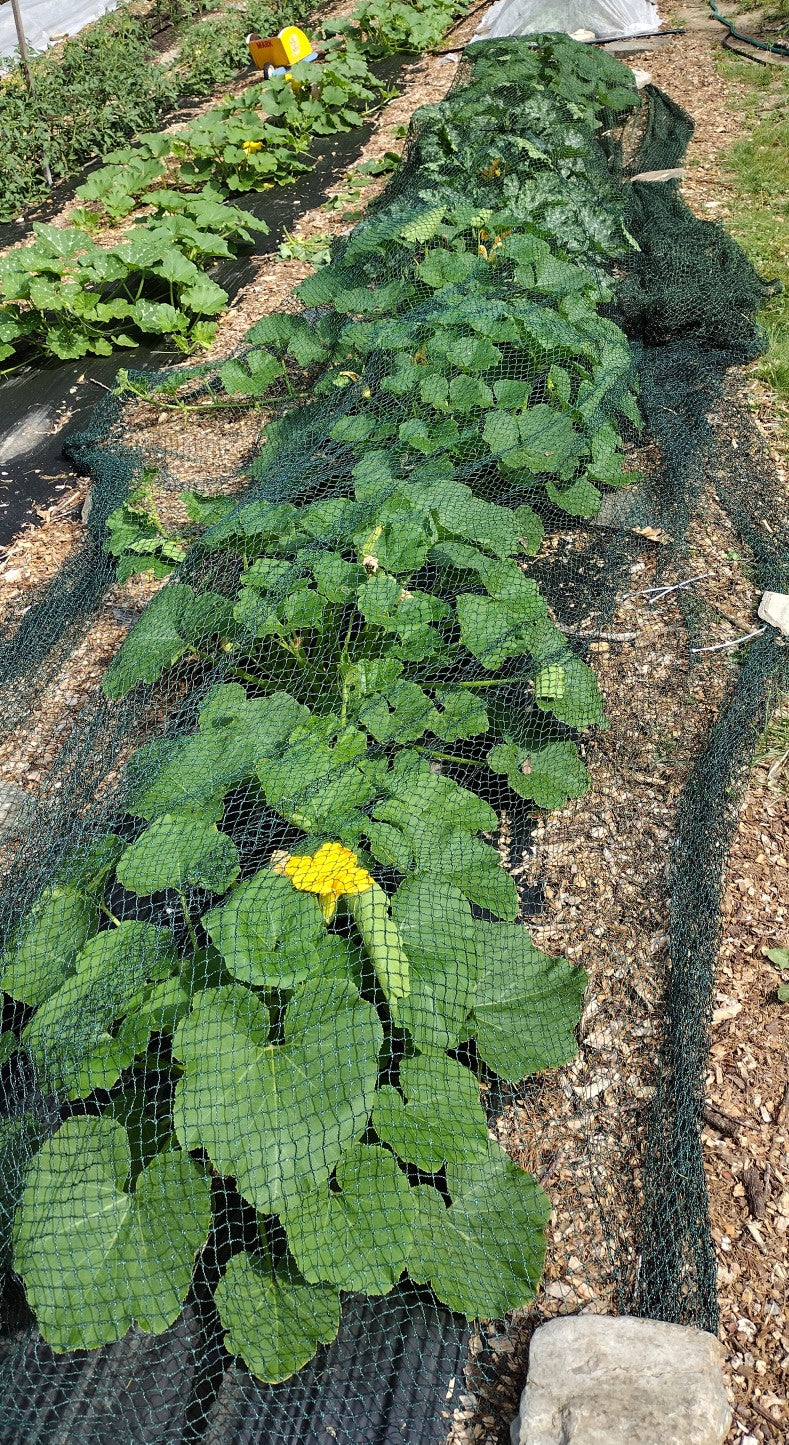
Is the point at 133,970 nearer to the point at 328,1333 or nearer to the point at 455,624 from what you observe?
the point at 328,1333

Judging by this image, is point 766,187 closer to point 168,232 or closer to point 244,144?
point 244,144

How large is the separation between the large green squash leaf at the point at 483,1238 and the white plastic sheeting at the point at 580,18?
8954 mm

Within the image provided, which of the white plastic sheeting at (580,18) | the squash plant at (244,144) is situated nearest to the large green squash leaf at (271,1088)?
the squash plant at (244,144)

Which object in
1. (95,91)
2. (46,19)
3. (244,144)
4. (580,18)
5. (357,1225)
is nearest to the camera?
(357,1225)

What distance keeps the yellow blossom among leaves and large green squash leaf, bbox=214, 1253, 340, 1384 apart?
601mm

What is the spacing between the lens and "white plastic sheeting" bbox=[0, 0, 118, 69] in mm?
9438

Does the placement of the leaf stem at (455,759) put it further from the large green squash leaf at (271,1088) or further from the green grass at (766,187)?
the green grass at (766,187)

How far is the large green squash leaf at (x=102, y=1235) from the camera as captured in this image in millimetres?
1513

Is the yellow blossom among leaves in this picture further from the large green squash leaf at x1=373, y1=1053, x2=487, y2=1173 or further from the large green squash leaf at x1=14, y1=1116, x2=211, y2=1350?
the large green squash leaf at x1=14, y1=1116, x2=211, y2=1350

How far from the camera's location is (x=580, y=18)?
812 cm

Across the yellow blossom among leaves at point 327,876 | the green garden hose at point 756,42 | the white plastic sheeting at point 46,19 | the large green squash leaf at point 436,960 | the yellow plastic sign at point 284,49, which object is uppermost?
the white plastic sheeting at point 46,19

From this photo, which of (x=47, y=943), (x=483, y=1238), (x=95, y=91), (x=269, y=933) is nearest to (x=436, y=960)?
(x=269, y=933)

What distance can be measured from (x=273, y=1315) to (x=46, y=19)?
473 inches

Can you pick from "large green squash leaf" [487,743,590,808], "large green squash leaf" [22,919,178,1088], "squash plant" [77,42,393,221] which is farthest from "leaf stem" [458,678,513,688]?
"squash plant" [77,42,393,221]
